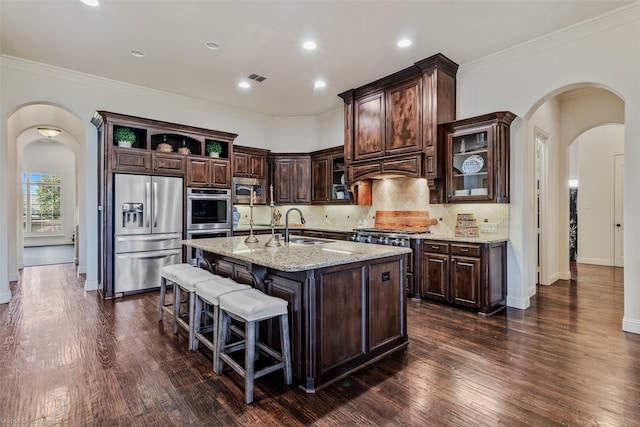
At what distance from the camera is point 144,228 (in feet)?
16.2

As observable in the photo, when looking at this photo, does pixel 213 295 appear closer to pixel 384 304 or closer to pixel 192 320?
pixel 192 320

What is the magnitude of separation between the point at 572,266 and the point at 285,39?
282 inches

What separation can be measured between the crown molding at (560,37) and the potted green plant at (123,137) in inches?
193

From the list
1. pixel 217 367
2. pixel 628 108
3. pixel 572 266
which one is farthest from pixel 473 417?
pixel 572 266

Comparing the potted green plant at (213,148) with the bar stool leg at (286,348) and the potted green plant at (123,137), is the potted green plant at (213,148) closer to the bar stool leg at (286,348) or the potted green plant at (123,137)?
the potted green plant at (123,137)

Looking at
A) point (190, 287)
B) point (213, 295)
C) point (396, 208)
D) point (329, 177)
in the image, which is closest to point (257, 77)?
point (329, 177)

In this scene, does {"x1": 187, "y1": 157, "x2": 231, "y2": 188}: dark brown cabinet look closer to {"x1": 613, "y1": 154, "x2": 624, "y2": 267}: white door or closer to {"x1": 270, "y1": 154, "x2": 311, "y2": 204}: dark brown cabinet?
{"x1": 270, "y1": 154, "x2": 311, "y2": 204}: dark brown cabinet

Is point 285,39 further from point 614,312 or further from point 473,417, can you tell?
point 614,312

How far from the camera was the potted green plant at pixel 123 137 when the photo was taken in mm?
4836

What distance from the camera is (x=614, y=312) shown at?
389cm

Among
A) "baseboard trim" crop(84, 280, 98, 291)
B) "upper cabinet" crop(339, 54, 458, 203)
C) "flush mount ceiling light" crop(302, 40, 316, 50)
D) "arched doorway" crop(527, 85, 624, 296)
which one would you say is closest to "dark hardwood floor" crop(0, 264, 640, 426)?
"baseboard trim" crop(84, 280, 98, 291)

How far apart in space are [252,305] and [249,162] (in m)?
4.70

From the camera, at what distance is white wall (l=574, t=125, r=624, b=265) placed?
6699 mm

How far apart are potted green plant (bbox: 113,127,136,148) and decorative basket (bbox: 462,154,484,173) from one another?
4838mm
